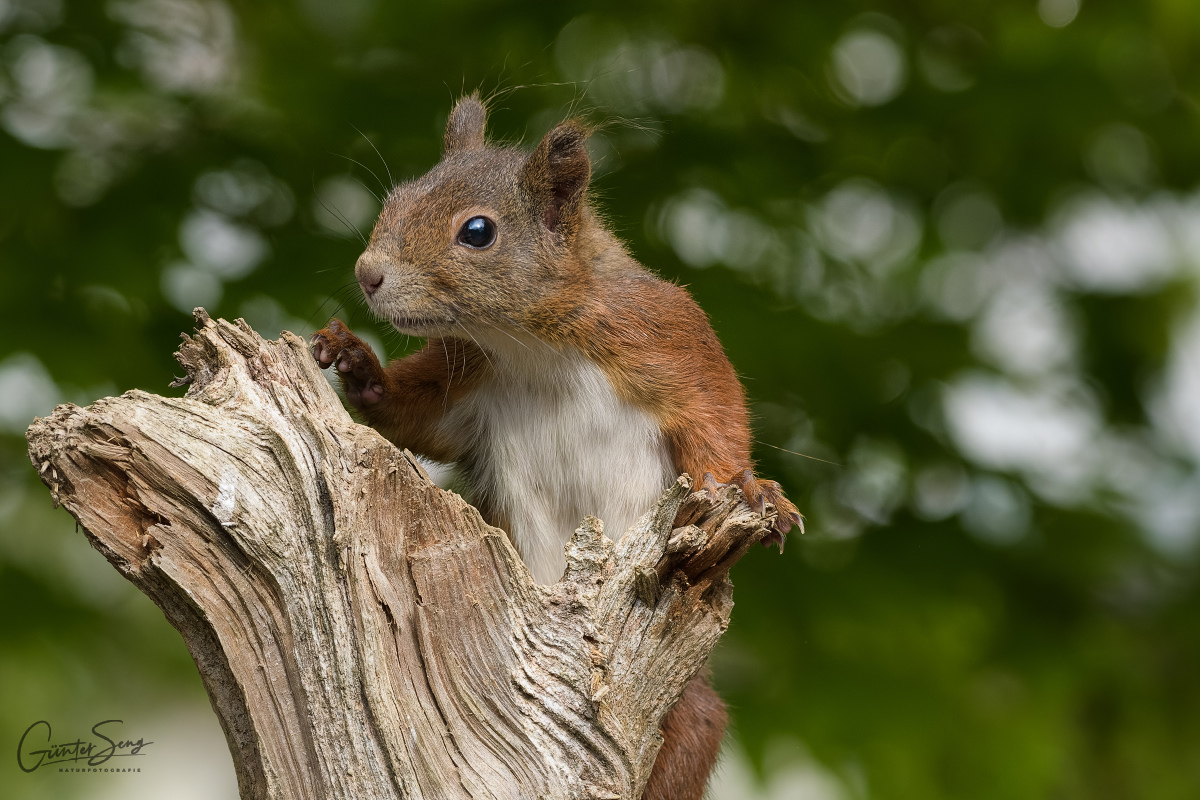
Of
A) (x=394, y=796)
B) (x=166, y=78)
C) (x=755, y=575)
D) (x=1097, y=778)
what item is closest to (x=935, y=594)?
(x=755, y=575)

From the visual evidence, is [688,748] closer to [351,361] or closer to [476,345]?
[476,345]

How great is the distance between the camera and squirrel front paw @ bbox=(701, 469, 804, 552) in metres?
2.52

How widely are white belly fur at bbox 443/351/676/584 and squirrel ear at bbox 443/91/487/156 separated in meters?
0.83

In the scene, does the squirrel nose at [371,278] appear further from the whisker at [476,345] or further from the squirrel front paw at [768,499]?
the squirrel front paw at [768,499]

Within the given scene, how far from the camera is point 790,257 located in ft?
13.7

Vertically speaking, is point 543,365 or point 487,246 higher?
point 487,246

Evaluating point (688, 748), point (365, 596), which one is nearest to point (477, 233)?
point (365, 596)

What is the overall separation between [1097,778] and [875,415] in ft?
6.49

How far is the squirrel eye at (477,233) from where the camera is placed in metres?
2.99

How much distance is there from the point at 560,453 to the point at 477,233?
0.70 m

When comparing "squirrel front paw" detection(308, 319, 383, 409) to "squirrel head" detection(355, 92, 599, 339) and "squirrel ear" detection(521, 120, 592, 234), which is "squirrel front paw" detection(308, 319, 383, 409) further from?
"squirrel ear" detection(521, 120, 592, 234)

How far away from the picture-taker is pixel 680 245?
13.4 ft

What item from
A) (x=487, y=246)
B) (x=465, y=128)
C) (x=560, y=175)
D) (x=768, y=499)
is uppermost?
(x=465, y=128)

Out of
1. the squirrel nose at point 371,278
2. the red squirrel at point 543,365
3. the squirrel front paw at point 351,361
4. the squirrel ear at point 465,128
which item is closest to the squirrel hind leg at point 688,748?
the red squirrel at point 543,365
